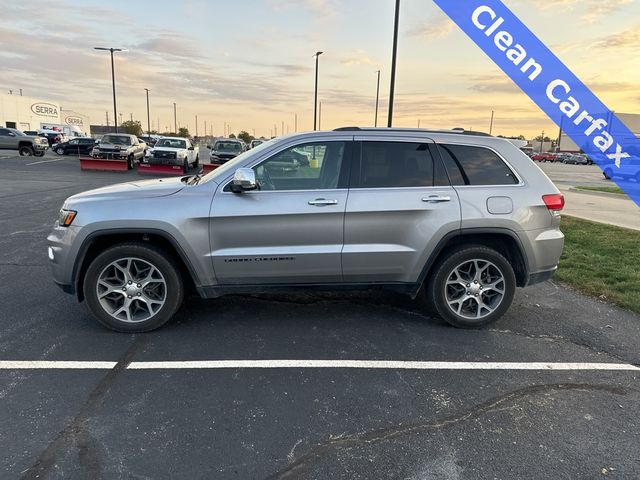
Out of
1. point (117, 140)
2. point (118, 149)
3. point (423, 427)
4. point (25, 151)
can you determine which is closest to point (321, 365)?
point (423, 427)

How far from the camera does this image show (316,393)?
10.9 ft

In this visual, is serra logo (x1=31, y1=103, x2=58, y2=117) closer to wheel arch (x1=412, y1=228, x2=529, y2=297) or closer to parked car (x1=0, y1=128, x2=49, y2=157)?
parked car (x1=0, y1=128, x2=49, y2=157)

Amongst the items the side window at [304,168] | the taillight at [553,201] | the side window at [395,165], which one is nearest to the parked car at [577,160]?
the taillight at [553,201]

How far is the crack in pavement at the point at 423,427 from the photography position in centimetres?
260

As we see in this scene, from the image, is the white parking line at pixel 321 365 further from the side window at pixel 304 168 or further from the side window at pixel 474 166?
the side window at pixel 474 166

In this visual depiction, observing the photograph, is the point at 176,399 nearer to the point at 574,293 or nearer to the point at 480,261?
the point at 480,261

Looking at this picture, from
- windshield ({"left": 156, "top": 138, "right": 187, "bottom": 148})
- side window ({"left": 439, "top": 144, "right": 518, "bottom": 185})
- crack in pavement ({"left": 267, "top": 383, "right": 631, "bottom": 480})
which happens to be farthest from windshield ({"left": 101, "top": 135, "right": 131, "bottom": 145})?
crack in pavement ({"left": 267, "top": 383, "right": 631, "bottom": 480})

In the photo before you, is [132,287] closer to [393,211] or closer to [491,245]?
[393,211]

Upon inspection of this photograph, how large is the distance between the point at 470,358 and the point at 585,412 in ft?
3.12

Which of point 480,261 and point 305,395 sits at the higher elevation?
point 480,261

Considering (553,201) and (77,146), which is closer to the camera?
(553,201)

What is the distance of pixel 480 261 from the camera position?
448 cm

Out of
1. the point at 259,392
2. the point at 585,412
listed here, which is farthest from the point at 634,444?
the point at 259,392

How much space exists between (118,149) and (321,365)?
79.7 ft
